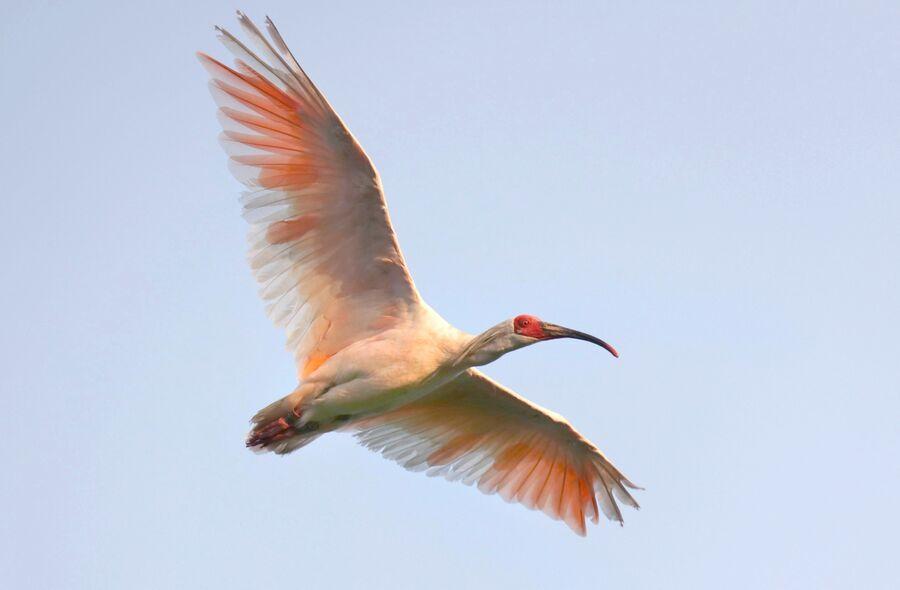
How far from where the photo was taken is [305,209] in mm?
17156

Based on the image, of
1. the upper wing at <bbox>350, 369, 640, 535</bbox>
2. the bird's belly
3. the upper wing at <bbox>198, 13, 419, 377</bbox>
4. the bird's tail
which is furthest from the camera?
the upper wing at <bbox>350, 369, 640, 535</bbox>

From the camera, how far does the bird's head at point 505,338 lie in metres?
17.0

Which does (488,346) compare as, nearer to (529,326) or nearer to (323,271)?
(529,326)

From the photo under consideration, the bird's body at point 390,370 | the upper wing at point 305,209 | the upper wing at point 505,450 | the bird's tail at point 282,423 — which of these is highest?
the upper wing at point 305,209

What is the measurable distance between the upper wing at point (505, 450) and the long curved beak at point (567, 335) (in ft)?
5.94

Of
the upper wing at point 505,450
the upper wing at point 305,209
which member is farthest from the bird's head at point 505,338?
the upper wing at point 505,450

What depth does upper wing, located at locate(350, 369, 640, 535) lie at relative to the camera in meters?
19.4

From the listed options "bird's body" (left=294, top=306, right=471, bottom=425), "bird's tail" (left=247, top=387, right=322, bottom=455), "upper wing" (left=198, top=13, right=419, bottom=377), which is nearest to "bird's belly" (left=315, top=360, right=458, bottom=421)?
"bird's body" (left=294, top=306, right=471, bottom=425)

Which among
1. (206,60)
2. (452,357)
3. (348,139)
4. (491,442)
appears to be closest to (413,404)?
(491,442)

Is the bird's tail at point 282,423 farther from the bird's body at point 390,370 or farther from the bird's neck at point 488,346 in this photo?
the bird's neck at point 488,346

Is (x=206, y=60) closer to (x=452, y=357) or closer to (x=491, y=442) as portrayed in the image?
(x=452, y=357)

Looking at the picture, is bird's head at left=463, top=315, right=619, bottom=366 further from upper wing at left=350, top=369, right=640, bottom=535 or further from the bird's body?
upper wing at left=350, top=369, right=640, bottom=535

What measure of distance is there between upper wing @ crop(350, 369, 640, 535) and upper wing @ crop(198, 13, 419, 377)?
2.00 meters

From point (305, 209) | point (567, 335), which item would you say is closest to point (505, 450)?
point (567, 335)
